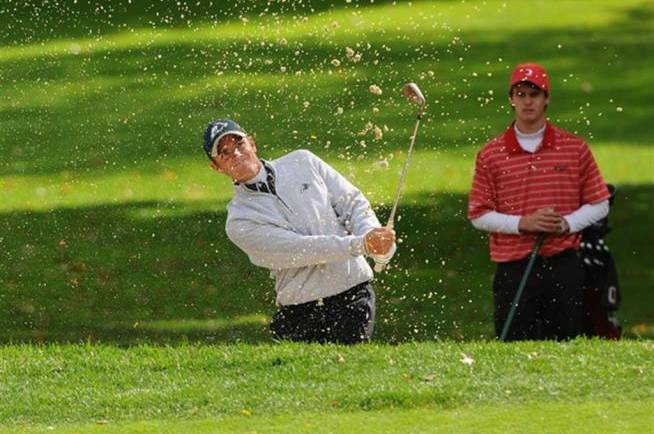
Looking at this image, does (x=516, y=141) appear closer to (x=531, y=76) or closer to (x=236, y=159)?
(x=531, y=76)

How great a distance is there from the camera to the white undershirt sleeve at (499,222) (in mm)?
8375

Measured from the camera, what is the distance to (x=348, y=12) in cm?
2367

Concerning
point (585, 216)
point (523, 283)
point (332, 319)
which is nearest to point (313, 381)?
point (332, 319)

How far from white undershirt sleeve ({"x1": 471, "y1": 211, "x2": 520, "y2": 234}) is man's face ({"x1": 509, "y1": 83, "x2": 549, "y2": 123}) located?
0.49m

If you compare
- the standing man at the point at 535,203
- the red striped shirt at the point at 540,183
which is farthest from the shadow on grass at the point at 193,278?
the red striped shirt at the point at 540,183

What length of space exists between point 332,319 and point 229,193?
643cm

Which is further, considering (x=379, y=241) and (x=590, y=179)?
(x=590, y=179)

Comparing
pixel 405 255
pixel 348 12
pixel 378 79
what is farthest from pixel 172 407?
pixel 348 12

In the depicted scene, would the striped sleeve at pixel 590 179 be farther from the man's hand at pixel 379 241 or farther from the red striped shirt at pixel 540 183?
the man's hand at pixel 379 241

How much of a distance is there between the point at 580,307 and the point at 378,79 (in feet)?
35.0

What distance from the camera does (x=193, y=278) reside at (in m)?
11.9

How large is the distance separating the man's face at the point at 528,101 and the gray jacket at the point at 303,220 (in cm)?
130

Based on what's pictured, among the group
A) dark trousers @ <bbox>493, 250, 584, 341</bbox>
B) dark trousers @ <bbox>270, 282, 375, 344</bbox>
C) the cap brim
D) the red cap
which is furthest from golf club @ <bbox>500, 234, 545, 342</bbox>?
the cap brim

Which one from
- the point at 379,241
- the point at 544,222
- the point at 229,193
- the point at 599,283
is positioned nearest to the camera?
the point at 379,241
